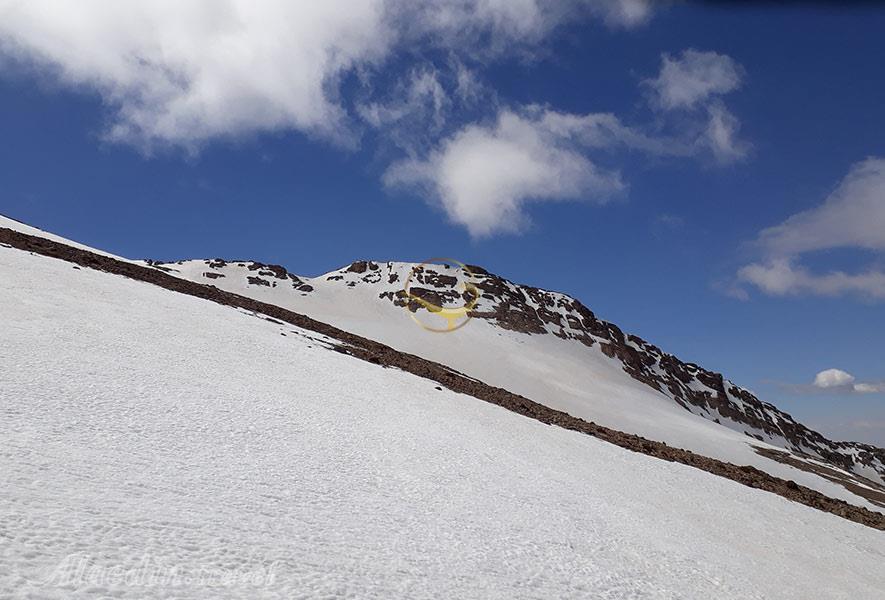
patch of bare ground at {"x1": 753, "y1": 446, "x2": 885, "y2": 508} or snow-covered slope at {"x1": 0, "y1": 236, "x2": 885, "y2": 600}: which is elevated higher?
patch of bare ground at {"x1": 753, "y1": 446, "x2": 885, "y2": 508}

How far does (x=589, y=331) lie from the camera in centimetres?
12381

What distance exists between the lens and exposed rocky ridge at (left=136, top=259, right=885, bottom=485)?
10950 centimetres

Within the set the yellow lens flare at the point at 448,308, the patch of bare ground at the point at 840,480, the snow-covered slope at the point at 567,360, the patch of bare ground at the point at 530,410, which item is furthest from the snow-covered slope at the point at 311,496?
the yellow lens flare at the point at 448,308

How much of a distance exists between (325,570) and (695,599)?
22.9ft

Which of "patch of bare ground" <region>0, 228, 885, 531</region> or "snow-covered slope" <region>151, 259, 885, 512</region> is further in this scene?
"snow-covered slope" <region>151, 259, 885, 512</region>

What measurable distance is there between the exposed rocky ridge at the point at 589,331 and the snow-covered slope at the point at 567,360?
0.42 metres

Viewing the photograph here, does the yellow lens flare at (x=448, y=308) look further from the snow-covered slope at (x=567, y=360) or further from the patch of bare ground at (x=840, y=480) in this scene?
the patch of bare ground at (x=840, y=480)

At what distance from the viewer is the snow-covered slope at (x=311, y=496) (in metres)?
6.08

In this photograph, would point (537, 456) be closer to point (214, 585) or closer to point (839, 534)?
point (839, 534)

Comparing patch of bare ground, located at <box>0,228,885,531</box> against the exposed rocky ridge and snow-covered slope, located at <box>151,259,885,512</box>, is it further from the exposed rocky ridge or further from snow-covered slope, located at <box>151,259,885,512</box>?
the exposed rocky ridge

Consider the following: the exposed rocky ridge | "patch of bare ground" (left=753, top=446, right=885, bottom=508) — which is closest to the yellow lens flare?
the exposed rocky ridge

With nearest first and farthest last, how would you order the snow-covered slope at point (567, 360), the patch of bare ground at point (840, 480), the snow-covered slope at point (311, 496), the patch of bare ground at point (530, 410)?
the snow-covered slope at point (311, 496)
the patch of bare ground at point (530, 410)
the patch of bare ground at point (840, 480)
the snow-covered slope at point (567, 360)

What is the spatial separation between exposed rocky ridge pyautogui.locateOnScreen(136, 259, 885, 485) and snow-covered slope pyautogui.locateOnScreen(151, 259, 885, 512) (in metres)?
0.42

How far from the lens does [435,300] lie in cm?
11606
